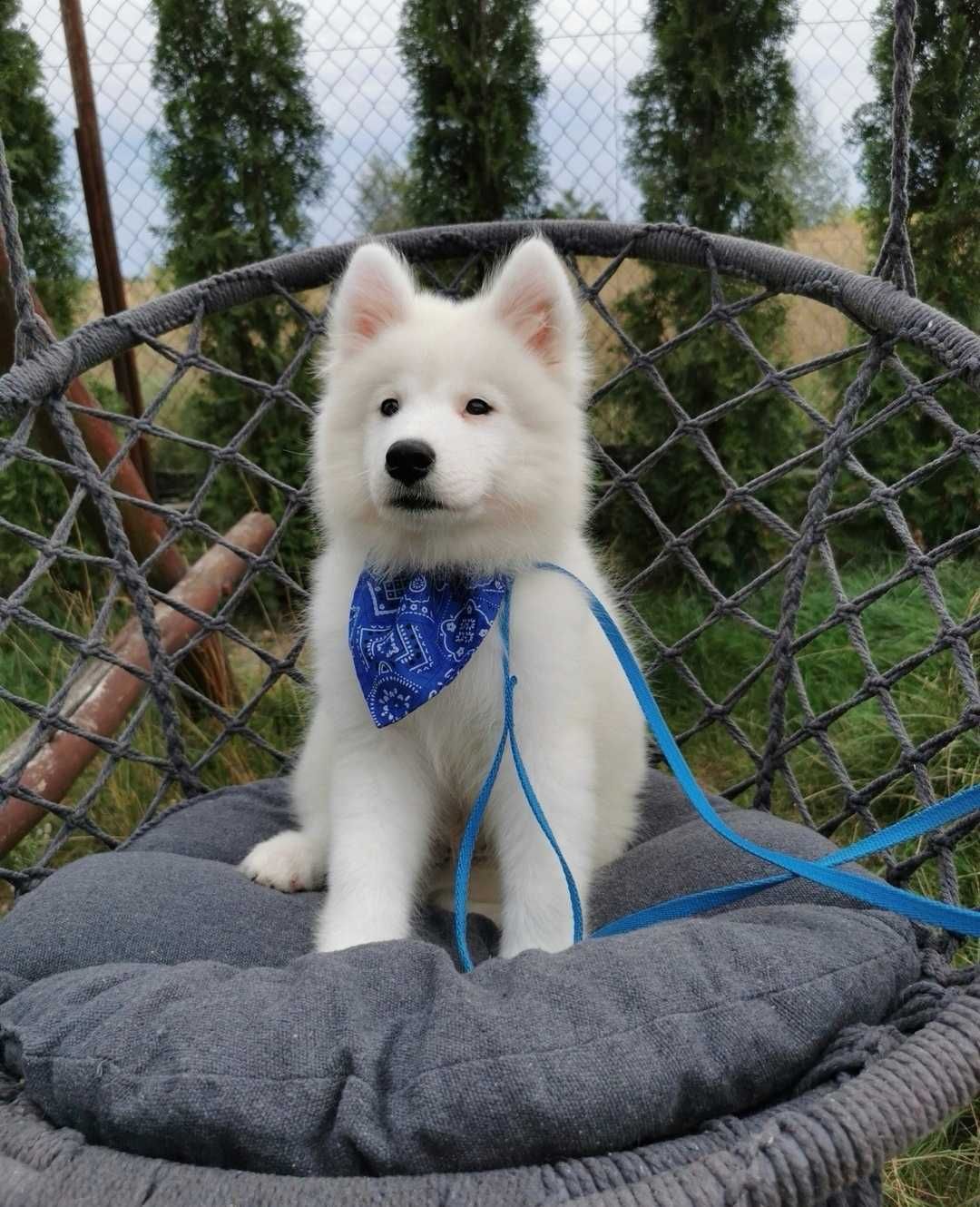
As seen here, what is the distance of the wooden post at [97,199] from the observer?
4.22 m

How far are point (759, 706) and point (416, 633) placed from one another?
177cm

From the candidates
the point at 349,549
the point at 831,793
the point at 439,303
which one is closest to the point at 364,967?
the point at 349,549

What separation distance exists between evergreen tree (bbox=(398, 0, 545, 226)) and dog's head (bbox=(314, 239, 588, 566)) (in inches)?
96.3

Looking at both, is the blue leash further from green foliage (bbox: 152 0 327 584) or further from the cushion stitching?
green foliage (bbox: 152 0 327 584)

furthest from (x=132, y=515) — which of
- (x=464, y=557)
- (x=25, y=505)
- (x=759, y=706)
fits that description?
(x=759, y=706)

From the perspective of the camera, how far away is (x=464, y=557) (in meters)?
1.79

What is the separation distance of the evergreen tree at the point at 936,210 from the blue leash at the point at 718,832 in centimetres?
231

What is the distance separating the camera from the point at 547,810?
67.2 inches

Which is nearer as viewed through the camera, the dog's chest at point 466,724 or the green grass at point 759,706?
the dog's chest at point 466,724

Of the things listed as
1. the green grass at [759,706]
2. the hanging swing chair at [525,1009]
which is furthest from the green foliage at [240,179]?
the hanging swing chair at [525,1009]

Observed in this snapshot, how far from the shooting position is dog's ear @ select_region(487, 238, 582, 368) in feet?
5.81

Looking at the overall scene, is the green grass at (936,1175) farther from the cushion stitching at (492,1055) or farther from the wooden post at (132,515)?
the wooden post at (132,515)

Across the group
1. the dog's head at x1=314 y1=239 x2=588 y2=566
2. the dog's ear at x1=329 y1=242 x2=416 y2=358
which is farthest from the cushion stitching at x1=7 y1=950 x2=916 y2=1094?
Answer: the dog's ear at x1=329 y1=242 x2=416 y2=358

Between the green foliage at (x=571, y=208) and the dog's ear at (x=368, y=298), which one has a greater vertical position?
the green foliage at (x=571, y=208)
